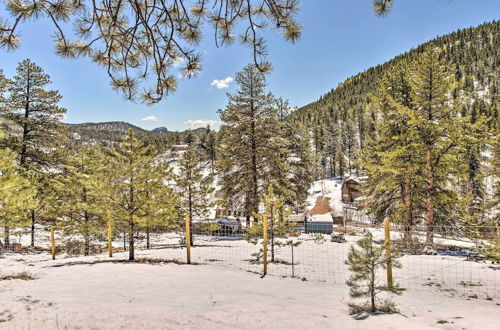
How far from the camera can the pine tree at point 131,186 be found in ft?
28.2

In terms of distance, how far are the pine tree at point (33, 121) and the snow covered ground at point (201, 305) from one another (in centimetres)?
1111

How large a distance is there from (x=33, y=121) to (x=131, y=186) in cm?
1065

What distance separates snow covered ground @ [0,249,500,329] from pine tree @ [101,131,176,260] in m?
2.61

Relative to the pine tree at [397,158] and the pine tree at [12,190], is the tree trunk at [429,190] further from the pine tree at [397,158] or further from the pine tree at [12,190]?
the pine tree at [12,190]

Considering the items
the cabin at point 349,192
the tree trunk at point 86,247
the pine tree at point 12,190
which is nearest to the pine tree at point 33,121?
the tree trunk at point 86,247

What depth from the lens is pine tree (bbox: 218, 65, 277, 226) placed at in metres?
17.5

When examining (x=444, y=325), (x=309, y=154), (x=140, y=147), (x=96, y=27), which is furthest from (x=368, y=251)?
(x=309, y=154)

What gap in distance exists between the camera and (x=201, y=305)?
4215mm

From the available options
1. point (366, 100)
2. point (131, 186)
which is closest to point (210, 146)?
point (366, 100)

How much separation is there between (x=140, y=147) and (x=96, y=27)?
620cm

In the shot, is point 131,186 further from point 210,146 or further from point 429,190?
point 210,146

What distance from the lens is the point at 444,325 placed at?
372 centimetres

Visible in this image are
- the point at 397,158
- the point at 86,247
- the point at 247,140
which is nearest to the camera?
the point at 86,247

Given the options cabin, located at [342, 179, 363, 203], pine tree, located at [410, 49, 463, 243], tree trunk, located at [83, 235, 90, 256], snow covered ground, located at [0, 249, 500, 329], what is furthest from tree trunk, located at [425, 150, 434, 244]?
cabin, located at [342, 179, 363, 203]
